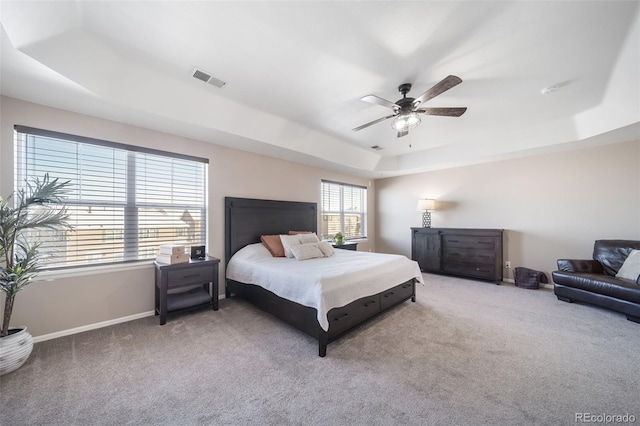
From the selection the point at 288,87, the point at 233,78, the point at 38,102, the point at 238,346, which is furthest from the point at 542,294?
the point at 38,102

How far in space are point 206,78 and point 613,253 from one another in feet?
19.7

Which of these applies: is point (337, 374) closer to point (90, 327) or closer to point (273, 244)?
point (273, 244)

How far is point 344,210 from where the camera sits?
606cm

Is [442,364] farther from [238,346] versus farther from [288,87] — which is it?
[288,87]

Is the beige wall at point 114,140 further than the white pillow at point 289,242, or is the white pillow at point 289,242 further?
the white pillow at point 289,242

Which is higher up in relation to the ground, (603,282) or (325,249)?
(325,249)

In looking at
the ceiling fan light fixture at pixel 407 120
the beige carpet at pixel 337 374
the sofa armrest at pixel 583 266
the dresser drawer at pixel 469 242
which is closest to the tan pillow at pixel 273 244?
the beige carpet at pixel 337 374

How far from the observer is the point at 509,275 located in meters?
4.62

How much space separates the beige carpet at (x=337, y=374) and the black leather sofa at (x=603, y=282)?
0.67ft

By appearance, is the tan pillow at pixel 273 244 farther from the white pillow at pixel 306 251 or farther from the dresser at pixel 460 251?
the dresser at pixel 460 251

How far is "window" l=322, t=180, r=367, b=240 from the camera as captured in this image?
219 inches

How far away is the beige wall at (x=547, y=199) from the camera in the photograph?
3703 mm

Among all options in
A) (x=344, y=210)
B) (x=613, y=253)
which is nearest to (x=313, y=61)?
(x=344, y=210)

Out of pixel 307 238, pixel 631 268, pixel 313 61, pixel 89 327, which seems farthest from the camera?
pixel 307 238
